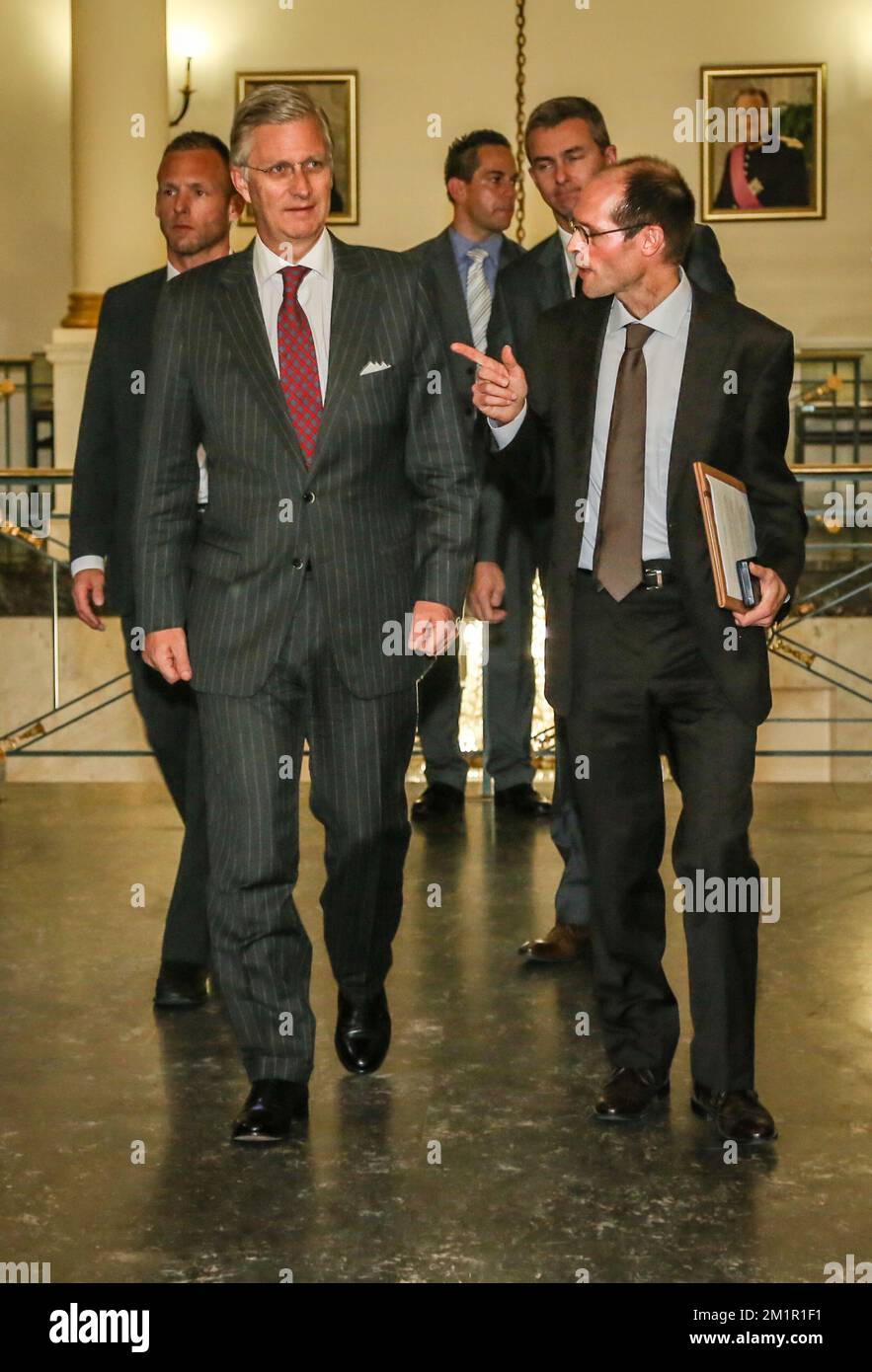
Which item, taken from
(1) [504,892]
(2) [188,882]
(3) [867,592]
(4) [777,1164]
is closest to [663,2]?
(3) [867,592]

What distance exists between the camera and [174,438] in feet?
10.2

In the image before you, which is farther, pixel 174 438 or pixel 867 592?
pixel 867 592

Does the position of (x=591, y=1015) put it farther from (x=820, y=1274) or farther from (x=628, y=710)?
(x=820, y=1274)

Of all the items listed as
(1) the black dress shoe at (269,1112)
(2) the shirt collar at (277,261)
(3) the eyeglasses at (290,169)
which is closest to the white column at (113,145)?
(2) the shirt collar at (277,261)

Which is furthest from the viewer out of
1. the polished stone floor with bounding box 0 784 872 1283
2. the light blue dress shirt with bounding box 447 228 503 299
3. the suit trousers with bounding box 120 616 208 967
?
the light blue dress shirt with bounding box 447 228 503 299

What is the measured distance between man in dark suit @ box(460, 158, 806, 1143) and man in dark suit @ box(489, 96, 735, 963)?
56 centimetres

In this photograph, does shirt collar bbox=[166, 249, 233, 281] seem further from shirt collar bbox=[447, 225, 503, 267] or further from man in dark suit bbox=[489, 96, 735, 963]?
shirt collar bbox=[447, 225, 503, 267]

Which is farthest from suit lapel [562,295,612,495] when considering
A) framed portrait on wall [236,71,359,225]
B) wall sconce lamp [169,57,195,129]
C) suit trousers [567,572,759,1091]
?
wall sconce lamp [169,57,195,129]

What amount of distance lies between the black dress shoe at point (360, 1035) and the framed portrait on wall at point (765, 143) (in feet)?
30.8

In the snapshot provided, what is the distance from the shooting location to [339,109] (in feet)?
39.0

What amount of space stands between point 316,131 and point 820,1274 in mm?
1911

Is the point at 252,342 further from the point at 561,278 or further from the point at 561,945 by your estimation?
the point at 561,945

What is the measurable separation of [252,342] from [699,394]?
2.45ft

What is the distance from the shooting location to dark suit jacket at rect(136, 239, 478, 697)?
3043 millimetres
